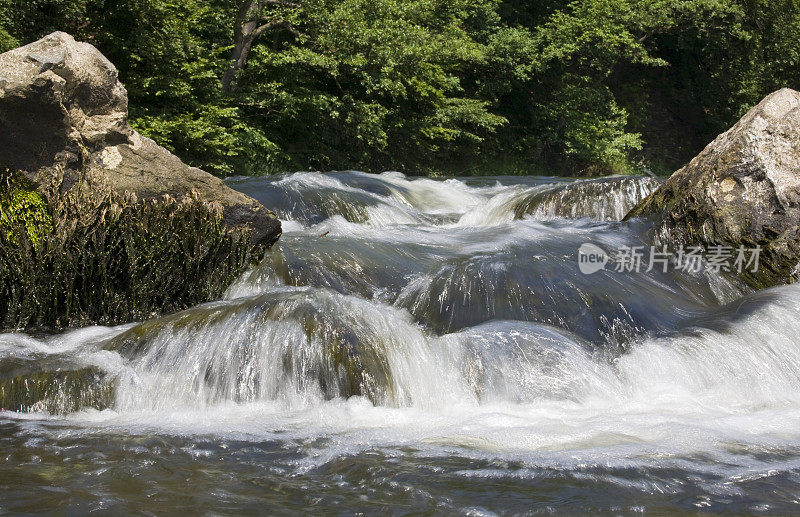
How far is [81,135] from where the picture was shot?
20.8 feet

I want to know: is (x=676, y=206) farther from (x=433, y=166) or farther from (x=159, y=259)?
(x=433, y=166)

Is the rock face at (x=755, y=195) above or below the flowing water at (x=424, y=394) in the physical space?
above

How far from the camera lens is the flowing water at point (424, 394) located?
3.21m

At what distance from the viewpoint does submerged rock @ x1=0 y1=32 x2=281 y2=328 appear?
580cm

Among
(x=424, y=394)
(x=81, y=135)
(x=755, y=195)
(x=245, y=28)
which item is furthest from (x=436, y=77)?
(x=424, y=394)

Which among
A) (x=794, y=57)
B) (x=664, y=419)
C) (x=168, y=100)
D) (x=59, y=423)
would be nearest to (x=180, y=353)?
(x=59, y=423)

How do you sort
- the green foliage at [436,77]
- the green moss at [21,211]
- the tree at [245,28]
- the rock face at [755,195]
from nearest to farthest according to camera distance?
the green moss at [21,211], the rock face at [755,195], the green foliage at [436,77], the tree at [245,28]

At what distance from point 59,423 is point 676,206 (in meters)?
6.47

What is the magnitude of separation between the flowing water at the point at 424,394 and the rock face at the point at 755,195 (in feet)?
2.03

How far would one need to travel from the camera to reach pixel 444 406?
15.7 feet

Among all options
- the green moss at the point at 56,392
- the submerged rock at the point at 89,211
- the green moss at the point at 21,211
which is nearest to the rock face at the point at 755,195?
the submerged rock at the point at 89,211

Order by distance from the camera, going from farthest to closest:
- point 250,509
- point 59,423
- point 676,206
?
point 676,206 → point 59,423 → point 250,509

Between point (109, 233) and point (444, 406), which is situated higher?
point (109, 233)

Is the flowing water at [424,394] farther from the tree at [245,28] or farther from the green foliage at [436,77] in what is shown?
the tree at [245,28]
